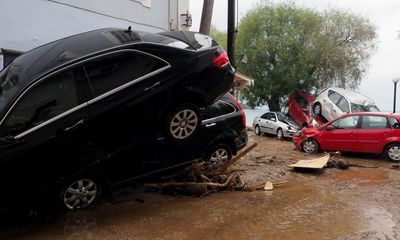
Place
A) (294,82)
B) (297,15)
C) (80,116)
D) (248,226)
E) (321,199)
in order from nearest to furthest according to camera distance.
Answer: (80,116) < (248,226) < (321,199) < (294,82) < (297,15)

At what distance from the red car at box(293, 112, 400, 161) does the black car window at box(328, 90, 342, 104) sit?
4.88 meters

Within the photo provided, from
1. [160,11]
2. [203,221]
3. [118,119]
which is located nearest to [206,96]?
[118,119]

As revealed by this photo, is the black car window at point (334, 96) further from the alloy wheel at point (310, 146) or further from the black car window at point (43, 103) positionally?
the black car window at point (43, 103)

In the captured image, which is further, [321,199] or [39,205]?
[321,199]

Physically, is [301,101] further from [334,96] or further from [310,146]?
[310,146]

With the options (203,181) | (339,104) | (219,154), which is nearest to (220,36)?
(339,104)

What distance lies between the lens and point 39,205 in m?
4.91

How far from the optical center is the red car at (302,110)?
1865cm

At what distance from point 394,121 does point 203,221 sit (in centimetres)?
847

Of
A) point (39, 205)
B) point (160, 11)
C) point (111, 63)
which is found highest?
point (160, 11)

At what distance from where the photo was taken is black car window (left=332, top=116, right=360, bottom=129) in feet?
39.8

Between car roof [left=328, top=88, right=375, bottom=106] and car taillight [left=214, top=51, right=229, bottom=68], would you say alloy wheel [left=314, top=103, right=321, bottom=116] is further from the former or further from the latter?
car taillight [left=214, top=51, right=229, bottom=68]

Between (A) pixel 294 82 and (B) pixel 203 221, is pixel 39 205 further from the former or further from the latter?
(A) pixel 294 82

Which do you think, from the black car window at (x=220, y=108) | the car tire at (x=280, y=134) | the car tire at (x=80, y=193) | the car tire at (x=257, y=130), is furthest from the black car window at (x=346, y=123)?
the car tire at (x=80, y=193)
